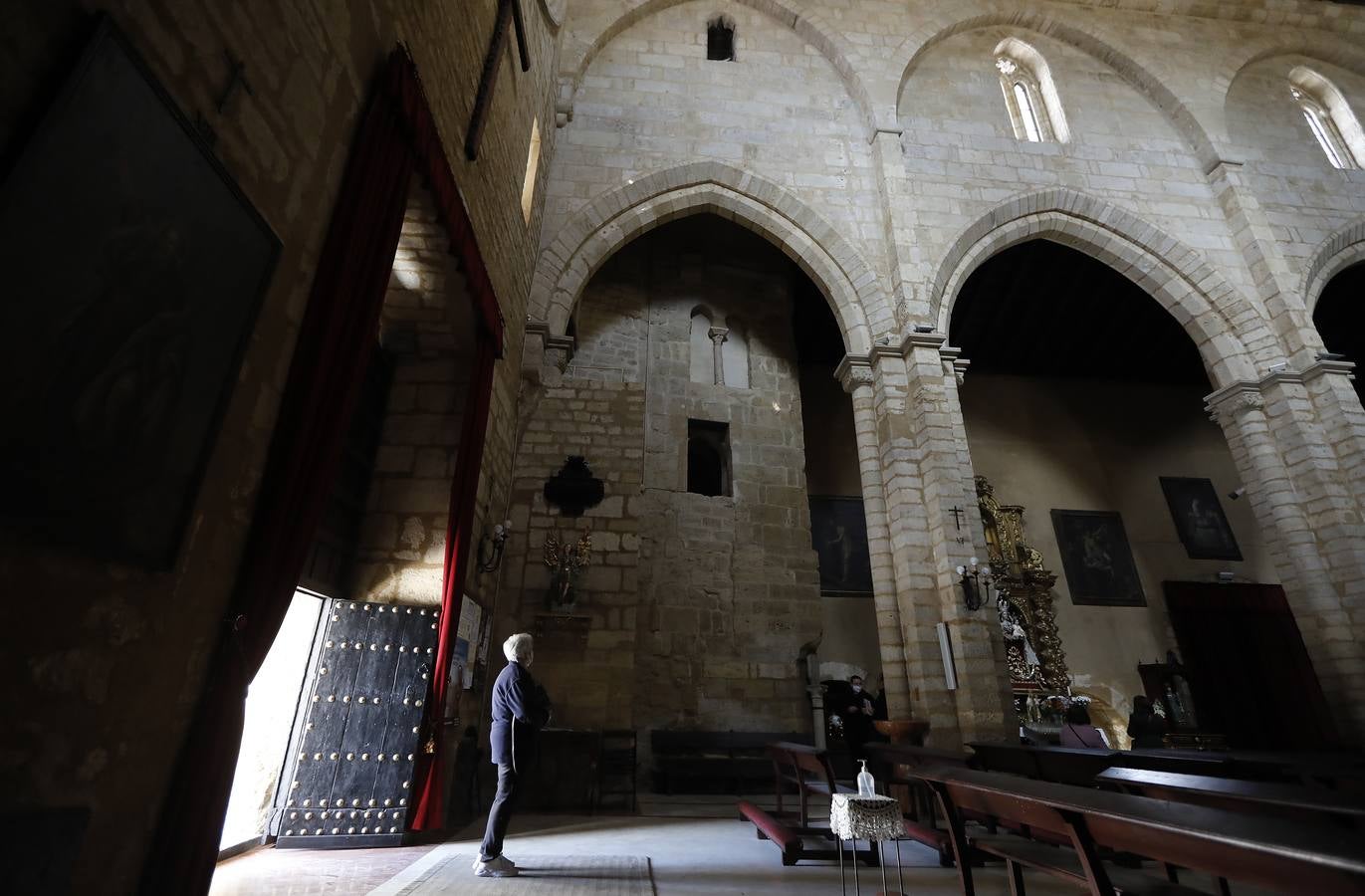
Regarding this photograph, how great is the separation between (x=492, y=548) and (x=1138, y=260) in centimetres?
984

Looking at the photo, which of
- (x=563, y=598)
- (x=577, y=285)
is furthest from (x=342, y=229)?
(x=577, y=285)

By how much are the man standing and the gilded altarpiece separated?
29.2 ft

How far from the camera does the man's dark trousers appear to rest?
11.7 ft

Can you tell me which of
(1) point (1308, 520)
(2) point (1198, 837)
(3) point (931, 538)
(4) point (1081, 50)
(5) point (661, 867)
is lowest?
(5) point (661, 867)

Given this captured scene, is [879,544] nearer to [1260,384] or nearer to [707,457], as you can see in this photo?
[707,457]

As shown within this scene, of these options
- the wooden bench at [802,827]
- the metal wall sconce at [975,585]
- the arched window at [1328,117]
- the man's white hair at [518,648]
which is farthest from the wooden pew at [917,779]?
the arched window at [1328,117]

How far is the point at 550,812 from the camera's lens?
19.7 feet

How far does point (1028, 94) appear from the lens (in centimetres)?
1115

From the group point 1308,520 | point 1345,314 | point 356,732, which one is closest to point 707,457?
point 356,732

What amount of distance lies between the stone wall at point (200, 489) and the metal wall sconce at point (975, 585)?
6.28 m

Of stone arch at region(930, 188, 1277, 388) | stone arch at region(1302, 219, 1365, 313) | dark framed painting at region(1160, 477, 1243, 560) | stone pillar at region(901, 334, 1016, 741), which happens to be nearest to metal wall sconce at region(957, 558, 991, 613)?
stone pillar at region(901, 334, 1016, 741)

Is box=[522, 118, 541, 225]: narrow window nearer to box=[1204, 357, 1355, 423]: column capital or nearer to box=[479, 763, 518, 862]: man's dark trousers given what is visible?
box=[479, 763, 518, 862]: man's dark trousers

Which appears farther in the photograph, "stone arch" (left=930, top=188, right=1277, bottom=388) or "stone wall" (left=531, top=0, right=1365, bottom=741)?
"stone arch" (left=930, top=188, right=1277, bottom=388)

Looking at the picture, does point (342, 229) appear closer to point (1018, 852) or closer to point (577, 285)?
point (1018, 852)
